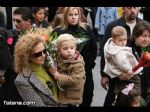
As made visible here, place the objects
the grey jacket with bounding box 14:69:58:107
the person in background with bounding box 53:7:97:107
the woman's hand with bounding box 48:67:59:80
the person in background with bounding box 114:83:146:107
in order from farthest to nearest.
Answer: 1. the person in background with bounding box 53:7:97:107
2. the person in background with bounding box 114:83:146:107
3. the woman's hand with bounding box 48:67:59:80
4. the grey jacket with bounding box 14:69:58:107

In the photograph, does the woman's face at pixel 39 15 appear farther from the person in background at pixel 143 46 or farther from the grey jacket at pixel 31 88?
the grey jacket at pixel 31 88

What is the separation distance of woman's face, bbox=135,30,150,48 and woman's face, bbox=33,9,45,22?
762 millimetres

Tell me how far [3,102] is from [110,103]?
73 cm

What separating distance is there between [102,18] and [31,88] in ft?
4.32

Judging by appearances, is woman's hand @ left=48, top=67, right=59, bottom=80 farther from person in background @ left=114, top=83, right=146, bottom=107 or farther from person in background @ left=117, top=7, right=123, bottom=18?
person in background @ left=117, top=7, right=123, bottom=18

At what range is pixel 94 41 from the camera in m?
3.72

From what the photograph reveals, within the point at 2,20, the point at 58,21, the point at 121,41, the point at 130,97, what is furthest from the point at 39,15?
the point at 130,97

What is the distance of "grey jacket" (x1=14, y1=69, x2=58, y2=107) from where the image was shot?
2965mm

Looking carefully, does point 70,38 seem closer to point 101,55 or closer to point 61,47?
point 61,47

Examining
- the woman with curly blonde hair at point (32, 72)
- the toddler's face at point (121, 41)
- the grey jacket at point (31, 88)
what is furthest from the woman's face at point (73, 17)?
the grey jacket at point (31, 88)

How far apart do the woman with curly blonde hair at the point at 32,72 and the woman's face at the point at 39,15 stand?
0.71m

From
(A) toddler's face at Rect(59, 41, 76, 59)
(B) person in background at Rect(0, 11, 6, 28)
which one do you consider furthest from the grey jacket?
(B) person in background at Rect(0, 11, 6, 28)
